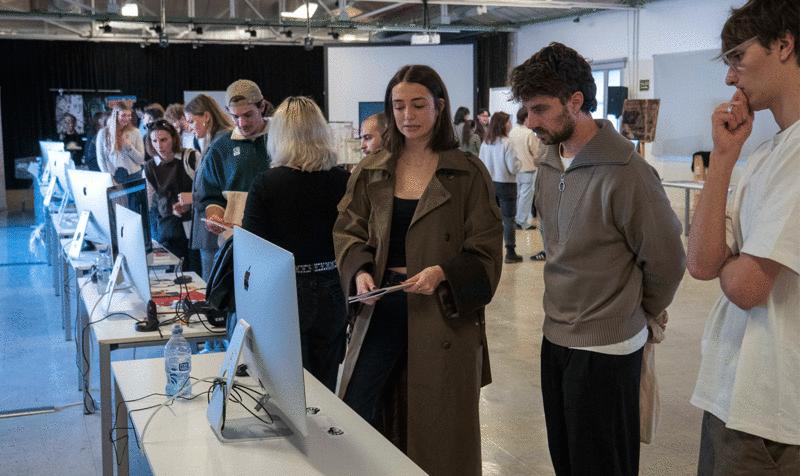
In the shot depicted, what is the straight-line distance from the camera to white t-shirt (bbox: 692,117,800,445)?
1295 mm

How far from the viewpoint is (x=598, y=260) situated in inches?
77.9

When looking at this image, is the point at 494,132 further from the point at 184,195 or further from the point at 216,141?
the point at 216,141

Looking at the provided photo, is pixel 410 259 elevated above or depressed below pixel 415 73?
below

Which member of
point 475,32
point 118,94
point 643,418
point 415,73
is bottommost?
point 643,418

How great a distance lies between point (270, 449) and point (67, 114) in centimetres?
1639

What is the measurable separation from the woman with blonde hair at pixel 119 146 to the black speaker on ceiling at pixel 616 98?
750cm

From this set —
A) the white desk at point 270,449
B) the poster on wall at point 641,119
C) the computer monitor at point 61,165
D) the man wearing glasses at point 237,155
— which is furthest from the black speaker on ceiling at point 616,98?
the white desk at point 270,449

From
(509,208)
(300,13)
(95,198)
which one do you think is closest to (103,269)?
(95,198)

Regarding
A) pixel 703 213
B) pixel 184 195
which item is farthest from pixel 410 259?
pixel 184 195

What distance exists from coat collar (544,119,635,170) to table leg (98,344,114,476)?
69.7 inches

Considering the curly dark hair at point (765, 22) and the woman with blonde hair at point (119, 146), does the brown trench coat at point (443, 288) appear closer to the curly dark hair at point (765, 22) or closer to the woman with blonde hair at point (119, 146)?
the curly dark hair at point (765, 22)

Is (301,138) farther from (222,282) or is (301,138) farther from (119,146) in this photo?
(119,146)

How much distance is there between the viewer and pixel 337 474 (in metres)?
1.63

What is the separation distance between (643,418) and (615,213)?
62 cm
